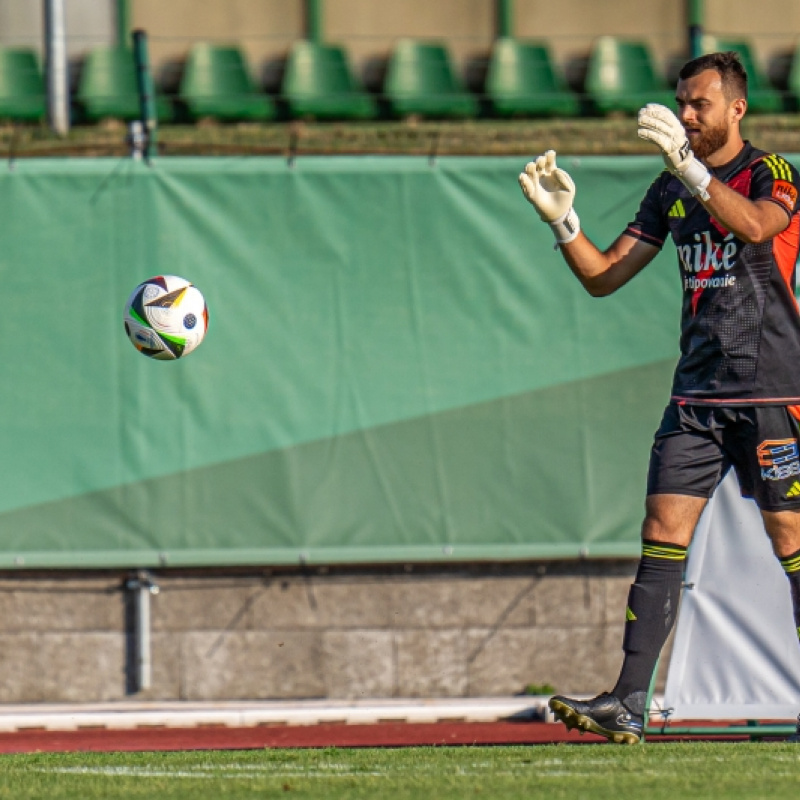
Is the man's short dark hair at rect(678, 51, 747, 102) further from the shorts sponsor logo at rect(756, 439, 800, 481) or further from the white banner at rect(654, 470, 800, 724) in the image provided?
the white banner at rect(654, 470, 800, 724)

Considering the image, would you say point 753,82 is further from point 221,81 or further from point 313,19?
point 313,19

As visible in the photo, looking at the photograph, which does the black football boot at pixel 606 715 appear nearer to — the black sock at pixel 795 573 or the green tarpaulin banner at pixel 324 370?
the black sock at pixel 795 573

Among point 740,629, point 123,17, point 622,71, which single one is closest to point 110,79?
point 123,17

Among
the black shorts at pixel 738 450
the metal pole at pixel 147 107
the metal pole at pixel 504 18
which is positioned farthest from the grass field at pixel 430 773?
the metal pole at pixel 504 18

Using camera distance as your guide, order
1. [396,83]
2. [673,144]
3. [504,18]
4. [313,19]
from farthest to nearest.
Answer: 1. [504,18]
2. [313,19]
3. [396,83]
4. [673,144]

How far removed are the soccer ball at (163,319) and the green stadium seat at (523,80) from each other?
18.9ft

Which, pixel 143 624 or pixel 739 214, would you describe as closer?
pixel 739 214

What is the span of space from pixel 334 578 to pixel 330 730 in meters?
0.97

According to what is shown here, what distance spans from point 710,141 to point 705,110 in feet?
0.36

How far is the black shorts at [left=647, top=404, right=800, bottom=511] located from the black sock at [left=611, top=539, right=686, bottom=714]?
22 centimetres

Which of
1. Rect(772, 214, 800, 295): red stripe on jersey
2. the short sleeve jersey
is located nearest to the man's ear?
the short sleeve jersey

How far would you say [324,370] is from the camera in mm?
8008

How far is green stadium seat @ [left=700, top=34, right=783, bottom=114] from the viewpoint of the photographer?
35.6ft

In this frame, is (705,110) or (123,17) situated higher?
(123,17)
